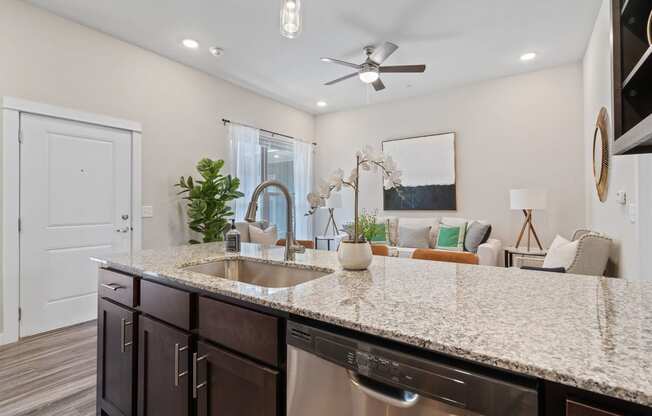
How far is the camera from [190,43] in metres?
3.54

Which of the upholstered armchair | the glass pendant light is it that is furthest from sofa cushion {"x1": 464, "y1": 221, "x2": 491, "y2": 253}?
the glass pendant light

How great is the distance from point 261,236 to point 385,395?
13.5 feet

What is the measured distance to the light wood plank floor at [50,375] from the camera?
1.91 meters

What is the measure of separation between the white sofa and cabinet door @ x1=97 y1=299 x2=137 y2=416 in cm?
281

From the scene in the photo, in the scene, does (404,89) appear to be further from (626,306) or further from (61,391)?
(61,391)

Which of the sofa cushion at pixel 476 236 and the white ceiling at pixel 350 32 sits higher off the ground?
the white ceiling at pixel 350 32

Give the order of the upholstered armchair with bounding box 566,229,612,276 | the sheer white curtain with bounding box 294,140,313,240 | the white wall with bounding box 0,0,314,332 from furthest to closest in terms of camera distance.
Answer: the sheer white curtain with bounding box 294,140,313,240, the white wall with bounding box 0,0,314,332, the upholstered armchair with bounding box 566,229,612,276

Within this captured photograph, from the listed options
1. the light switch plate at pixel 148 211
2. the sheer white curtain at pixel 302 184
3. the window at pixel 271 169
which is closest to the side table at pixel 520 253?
the window at pixel 271 169

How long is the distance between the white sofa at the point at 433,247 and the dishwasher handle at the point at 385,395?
3.03m

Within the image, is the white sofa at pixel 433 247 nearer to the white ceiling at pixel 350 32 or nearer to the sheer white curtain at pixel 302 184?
the sheer white curtain at pixel 302 184

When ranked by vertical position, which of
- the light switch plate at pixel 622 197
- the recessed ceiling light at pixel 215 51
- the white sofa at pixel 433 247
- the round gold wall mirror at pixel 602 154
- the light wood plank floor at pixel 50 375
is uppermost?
the recessed ceiling light at pixel 215 51

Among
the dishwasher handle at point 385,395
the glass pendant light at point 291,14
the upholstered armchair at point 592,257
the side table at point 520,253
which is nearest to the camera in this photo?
the dishwasher handle at point 385,395

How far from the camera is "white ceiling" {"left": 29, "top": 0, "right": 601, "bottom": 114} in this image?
9.50ft

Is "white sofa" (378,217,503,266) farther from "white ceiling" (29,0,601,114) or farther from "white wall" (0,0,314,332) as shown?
"white wall" (0,0,314,332)
